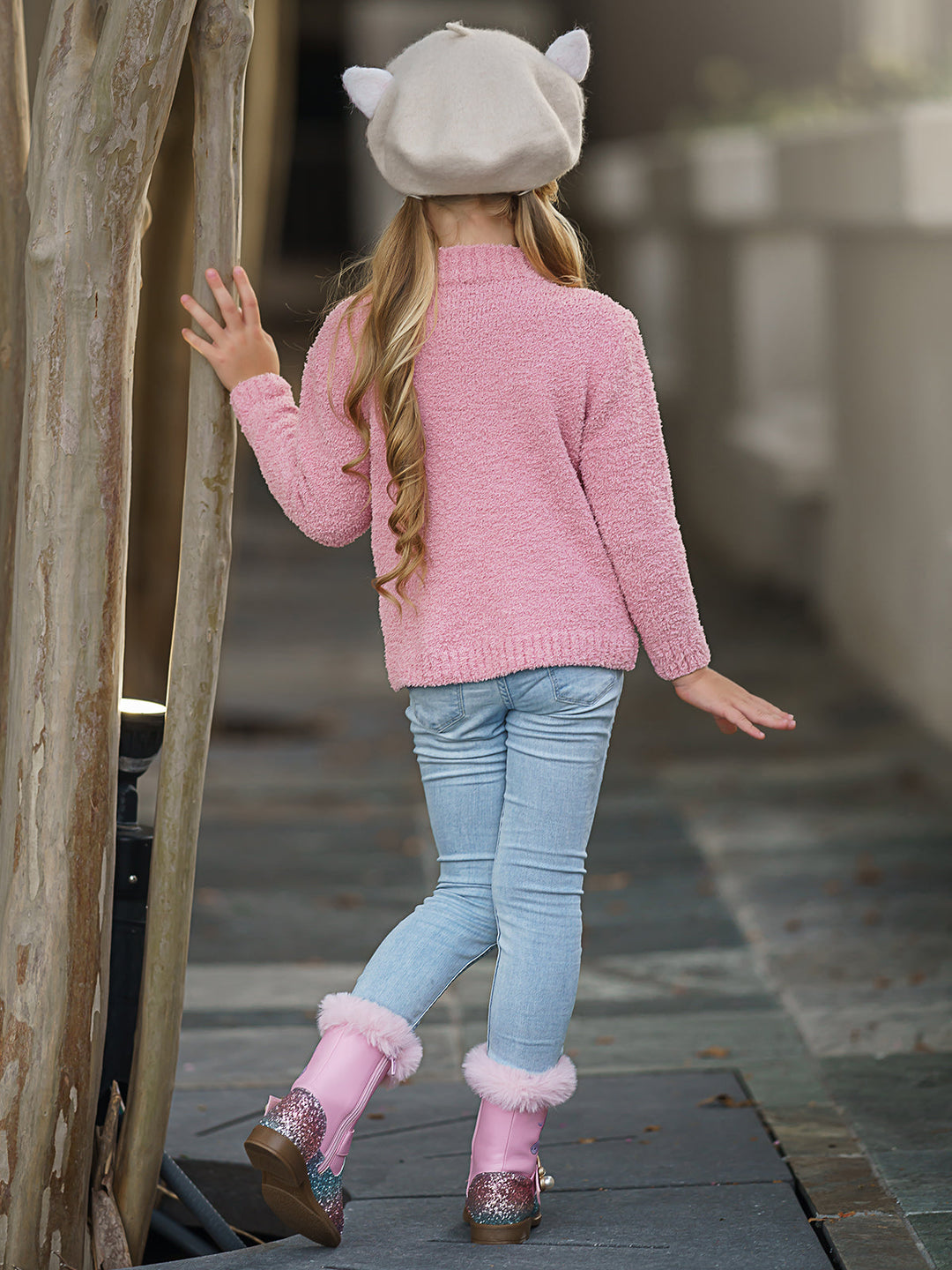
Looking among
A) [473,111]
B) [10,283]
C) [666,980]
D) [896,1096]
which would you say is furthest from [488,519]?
[666,980]

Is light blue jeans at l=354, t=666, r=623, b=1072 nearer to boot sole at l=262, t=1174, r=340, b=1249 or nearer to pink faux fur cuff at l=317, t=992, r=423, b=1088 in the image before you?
pink faux fur cuff at l=317, t=992, r=423, b=1088

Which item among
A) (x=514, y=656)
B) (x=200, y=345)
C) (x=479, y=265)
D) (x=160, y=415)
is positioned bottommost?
(x=160, y=415)

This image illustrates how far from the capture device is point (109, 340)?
2562 mm

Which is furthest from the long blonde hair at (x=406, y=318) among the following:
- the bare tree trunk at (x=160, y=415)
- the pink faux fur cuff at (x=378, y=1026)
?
the bare tree trunk at (x=160, y=415)

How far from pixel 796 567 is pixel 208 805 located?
3.51 metres

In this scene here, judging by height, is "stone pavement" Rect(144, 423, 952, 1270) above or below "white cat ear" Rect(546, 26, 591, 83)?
below

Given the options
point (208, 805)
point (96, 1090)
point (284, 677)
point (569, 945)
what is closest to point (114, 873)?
point (96, 1090)

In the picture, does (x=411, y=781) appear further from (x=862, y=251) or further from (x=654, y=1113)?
(x=654, y=1113)

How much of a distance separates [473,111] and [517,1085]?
52.5 inches

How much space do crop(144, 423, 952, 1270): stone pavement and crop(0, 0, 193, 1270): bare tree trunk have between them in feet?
1.23

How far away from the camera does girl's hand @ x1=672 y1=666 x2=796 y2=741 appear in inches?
104

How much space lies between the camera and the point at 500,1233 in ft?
8.67

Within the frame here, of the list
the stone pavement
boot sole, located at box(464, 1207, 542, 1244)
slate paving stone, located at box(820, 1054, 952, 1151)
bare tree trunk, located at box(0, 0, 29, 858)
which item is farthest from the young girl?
slate paving stone, located at box(820, 1054, 952, 1151)

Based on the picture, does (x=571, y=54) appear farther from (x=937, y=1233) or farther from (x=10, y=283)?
(x=937, y=1233)
